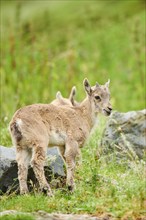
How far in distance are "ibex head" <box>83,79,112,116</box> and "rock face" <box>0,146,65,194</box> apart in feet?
4.56

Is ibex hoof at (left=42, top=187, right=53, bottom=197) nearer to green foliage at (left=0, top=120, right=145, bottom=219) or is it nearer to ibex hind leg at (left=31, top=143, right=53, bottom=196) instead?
ibex hind leg at (left=31, top=143, right=53, bottom=196)

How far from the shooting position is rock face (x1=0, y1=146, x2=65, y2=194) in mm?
12547

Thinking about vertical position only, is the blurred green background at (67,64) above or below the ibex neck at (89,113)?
above

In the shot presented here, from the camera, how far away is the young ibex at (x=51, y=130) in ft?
39.7

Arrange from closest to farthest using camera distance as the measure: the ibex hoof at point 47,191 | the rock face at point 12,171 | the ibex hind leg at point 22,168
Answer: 1. the ibex hoof at point 47,191
2. the ibex hind leg at point 22,168
3. the rock face at point 12,171

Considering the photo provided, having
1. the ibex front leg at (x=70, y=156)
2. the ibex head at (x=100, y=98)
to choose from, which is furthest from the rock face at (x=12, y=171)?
the ibex head at (x=100, y=98)

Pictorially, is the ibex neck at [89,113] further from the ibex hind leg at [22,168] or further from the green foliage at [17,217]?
the green foliage at [17,217]

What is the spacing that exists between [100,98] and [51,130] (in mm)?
1546

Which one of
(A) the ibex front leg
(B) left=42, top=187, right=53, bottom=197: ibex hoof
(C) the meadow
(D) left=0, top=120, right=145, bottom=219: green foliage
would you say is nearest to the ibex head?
(C) the meadow

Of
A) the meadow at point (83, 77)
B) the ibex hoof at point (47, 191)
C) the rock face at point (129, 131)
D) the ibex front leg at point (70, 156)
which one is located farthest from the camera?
the rock face at point (129, 131)

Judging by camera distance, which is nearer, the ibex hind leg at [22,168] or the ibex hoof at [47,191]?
the ibex hoof at [47,191]

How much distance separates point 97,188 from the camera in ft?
39.3

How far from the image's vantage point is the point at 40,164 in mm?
12062

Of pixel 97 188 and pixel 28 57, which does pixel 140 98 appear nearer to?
pixel 28 57
